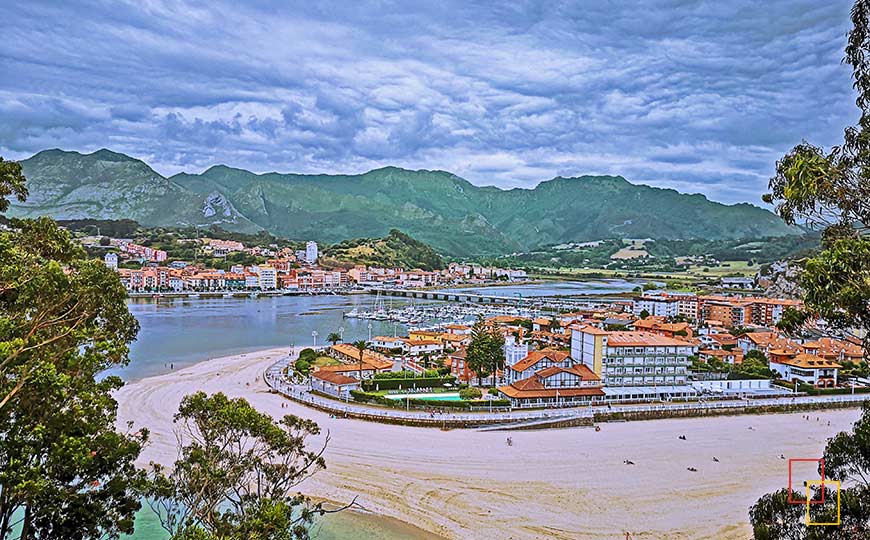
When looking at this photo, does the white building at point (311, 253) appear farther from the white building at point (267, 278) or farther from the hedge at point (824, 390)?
the hedge at point (824, 390)

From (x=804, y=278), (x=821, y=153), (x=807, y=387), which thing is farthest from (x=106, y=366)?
(x=807, y=387)

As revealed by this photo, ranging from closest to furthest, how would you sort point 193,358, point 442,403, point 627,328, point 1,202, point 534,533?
point 1,202 → point 534,533 → point 442,403 → point 193,358 → point 627,328

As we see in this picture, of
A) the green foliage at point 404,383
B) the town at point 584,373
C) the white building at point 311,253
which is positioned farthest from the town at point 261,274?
the green foliage at point 404,383

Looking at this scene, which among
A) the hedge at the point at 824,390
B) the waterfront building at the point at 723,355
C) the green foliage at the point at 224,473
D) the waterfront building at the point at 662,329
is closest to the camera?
the green foliage at the point at 224,473

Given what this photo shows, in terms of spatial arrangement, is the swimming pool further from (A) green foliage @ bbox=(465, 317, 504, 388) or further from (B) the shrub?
(A) green foliage @ bbox=(465, 317, 504, 388)

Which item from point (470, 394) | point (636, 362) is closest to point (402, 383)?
point (470, 394)

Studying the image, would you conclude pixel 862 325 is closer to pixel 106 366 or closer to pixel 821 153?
pixel 821 153

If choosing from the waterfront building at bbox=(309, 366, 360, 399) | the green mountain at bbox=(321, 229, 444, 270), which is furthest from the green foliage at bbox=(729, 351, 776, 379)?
the green mountain at bbox=(321, 229, 444, 270)
